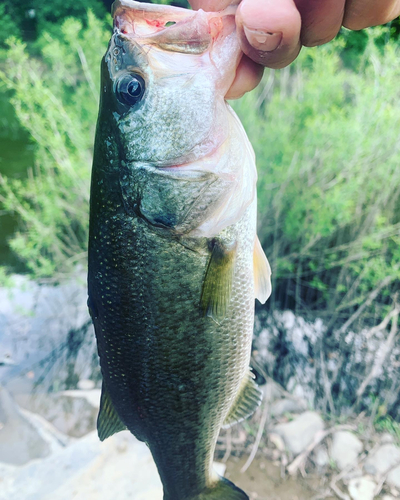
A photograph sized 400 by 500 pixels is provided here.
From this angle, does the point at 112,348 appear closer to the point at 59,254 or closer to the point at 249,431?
the point at 249,431

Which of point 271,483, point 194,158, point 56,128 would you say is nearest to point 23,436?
point 271,483

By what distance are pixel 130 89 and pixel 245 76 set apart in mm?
308

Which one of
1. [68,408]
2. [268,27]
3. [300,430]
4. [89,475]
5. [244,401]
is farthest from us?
[68,408]

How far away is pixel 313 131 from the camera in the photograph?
2.58m

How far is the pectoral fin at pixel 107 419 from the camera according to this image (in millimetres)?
1160

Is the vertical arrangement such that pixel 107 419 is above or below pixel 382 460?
above

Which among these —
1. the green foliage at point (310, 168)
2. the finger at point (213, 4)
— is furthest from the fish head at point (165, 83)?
the green foliage at point (310, 168)

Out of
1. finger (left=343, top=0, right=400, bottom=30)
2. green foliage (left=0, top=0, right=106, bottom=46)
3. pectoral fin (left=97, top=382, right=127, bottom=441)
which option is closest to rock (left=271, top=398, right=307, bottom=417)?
pectoral fin (left=97, top=382, right=127, bottom=441)

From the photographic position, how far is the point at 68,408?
2.92 metres

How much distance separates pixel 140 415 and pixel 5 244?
4734mm

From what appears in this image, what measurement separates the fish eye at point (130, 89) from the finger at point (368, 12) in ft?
1.76

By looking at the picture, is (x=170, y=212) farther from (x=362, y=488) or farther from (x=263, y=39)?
(x=362, y=488)

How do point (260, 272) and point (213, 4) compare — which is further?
point (260, 272)

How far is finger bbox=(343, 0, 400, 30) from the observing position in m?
0.90
